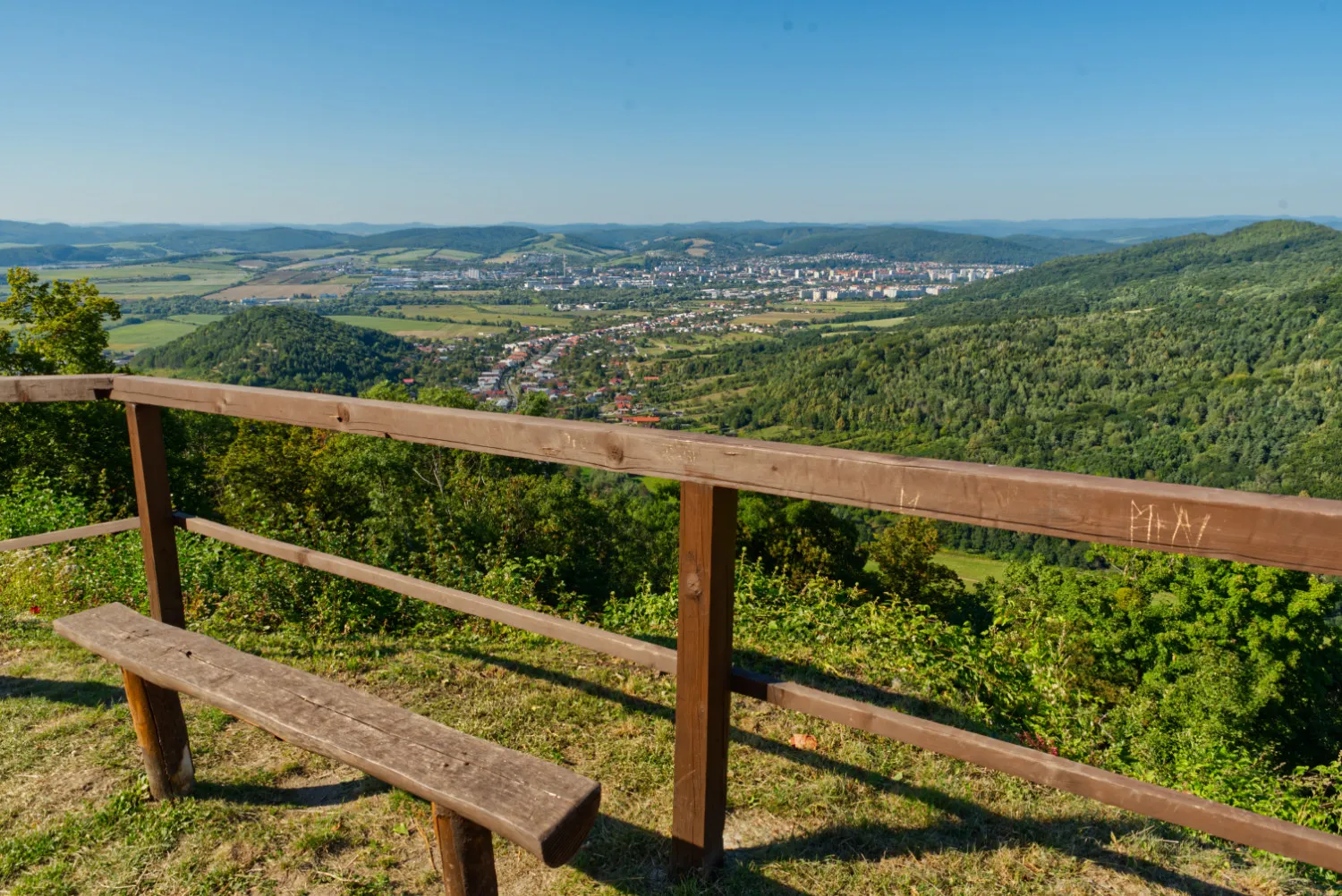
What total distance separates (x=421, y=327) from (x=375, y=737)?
104299mm

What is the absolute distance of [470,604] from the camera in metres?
2.60

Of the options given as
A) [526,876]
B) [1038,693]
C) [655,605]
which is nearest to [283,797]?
[526,876]

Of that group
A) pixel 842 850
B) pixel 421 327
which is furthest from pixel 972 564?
pixel 421 327

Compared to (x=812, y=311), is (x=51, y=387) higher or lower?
higher

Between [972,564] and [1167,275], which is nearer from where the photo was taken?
[972,564]

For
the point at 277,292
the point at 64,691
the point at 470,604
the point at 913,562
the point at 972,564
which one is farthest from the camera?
the point at 277,292

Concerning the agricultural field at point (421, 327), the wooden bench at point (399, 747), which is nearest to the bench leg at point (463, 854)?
the wooden bench at point (399, 747)

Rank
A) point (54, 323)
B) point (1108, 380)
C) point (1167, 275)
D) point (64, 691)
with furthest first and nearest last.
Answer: point (1167, 275)
point (1108, 380)
point (54, 323)
point (64, 691)

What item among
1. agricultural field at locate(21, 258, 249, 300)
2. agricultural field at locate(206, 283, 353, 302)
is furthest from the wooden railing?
agricultural field at locate(21, 258, 249, 300)

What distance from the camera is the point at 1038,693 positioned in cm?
396

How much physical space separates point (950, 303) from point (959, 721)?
138 m

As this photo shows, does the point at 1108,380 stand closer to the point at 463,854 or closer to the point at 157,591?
the point at 157,591

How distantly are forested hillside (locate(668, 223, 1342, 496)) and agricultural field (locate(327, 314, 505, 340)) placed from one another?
1108 inches

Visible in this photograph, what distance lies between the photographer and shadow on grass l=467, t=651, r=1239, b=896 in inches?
81.0
